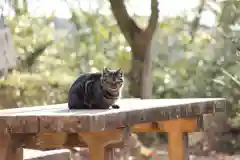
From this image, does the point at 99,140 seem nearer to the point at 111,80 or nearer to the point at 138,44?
the point at 111,80

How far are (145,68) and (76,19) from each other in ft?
8.39

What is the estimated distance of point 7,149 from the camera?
251cm

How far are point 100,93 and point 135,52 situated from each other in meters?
3.53

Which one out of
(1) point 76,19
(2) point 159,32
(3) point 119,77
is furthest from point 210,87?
(3) point 119,77

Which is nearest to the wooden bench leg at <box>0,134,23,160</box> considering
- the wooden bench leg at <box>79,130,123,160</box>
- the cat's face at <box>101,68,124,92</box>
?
the wooden bench leg at <box>79,130,123,160</box>

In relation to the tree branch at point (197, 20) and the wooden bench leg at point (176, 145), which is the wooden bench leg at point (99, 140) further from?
the tree branch at point (197, 20)

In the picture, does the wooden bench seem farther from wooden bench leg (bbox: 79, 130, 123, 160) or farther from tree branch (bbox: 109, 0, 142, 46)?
tree branch (bbox: 109, 0, 142, 46)

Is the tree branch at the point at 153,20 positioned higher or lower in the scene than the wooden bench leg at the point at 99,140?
higher

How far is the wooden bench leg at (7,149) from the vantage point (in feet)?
8.14

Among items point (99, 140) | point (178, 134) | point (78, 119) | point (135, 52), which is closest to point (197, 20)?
point (135, 52)

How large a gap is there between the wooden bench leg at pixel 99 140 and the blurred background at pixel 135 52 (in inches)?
122

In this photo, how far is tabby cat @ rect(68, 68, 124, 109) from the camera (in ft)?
9.14

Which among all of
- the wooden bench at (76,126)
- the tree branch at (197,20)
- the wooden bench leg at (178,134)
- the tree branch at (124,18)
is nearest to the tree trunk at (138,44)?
the tree branch at (124,18)

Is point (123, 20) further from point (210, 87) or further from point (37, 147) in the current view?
point (37, 147)
